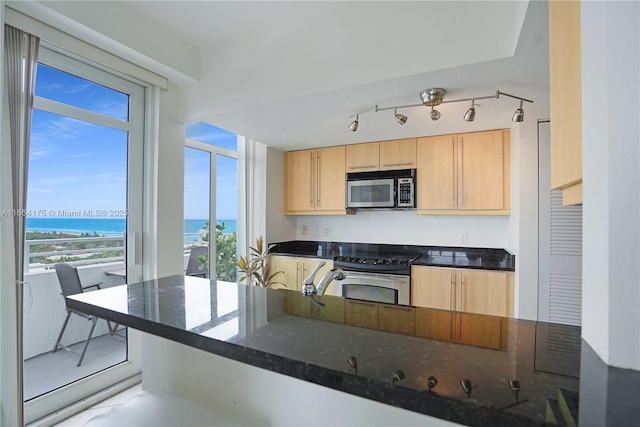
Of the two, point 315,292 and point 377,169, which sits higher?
point 377,169

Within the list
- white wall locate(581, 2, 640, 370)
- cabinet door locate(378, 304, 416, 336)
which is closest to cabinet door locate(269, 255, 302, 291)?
cabinet door locate(378, 304, 416, 336)

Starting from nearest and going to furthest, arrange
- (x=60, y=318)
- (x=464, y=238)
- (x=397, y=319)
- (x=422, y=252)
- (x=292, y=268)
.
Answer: (x=397, y=319) < (x=60, y=318) < (x=464, y=238) < (x=422, y=252) < (x=292, y=268)

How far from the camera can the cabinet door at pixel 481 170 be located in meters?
3.01

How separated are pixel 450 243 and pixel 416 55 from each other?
2315 mm

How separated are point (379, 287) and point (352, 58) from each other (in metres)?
2.16

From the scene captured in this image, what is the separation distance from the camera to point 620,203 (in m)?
0.56

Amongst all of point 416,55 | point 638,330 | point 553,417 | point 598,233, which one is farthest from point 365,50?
point 553,417

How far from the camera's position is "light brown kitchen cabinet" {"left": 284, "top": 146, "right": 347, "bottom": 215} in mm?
3773

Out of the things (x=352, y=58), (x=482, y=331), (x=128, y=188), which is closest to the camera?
(x=482, y=331)

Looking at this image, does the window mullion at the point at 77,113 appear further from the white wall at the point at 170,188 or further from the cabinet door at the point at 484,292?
the cabinet door at the point at 484,292

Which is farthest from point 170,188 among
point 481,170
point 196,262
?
point 481,170

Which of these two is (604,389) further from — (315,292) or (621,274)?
(315,292)

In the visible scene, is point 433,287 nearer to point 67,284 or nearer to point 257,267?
point 257,267

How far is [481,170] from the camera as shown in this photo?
3076 millimetres
